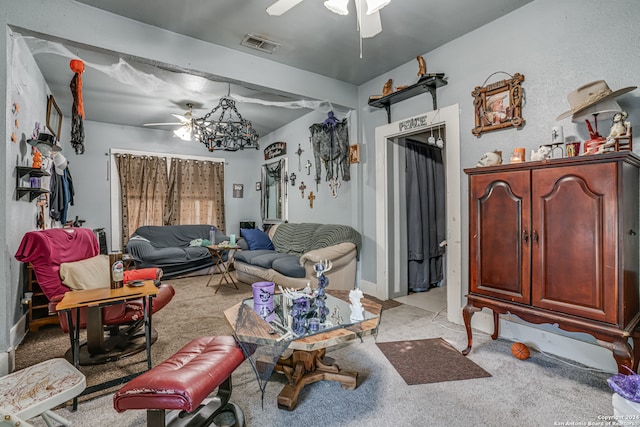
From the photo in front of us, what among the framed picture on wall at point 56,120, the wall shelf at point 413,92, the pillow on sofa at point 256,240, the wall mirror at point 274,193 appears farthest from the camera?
the wall mirror at point 274,193

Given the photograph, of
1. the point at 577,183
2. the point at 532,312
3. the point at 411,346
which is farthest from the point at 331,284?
the point at 577,183

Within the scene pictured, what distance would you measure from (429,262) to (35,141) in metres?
4.62

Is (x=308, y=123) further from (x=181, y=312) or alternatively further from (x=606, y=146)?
(x=606, y=146)

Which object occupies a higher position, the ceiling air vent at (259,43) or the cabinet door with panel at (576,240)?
the ceiling air vent at (259,43)

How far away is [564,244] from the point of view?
188cm

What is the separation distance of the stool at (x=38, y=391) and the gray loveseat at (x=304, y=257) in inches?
92.3

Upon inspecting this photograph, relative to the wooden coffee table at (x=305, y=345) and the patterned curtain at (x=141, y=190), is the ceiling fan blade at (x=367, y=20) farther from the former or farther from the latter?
the patterned curtain at (x=141, y=190)

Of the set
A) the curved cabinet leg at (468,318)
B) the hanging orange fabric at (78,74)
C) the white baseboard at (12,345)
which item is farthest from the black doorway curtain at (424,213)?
the white baseboard at (12,345)

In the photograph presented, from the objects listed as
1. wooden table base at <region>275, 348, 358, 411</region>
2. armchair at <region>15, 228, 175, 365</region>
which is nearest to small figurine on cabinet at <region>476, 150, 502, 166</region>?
wooden table base at <region>275, 348, 358, 411</region>

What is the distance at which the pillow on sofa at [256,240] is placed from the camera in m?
4.99

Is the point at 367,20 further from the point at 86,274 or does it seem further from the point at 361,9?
the point at 86,274

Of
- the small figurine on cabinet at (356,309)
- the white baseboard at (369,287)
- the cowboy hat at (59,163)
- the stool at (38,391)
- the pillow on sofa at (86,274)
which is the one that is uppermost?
the cowboy hat at (59,163)

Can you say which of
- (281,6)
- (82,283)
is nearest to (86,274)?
(82,283)

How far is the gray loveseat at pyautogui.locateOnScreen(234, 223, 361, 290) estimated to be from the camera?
12.0ft
